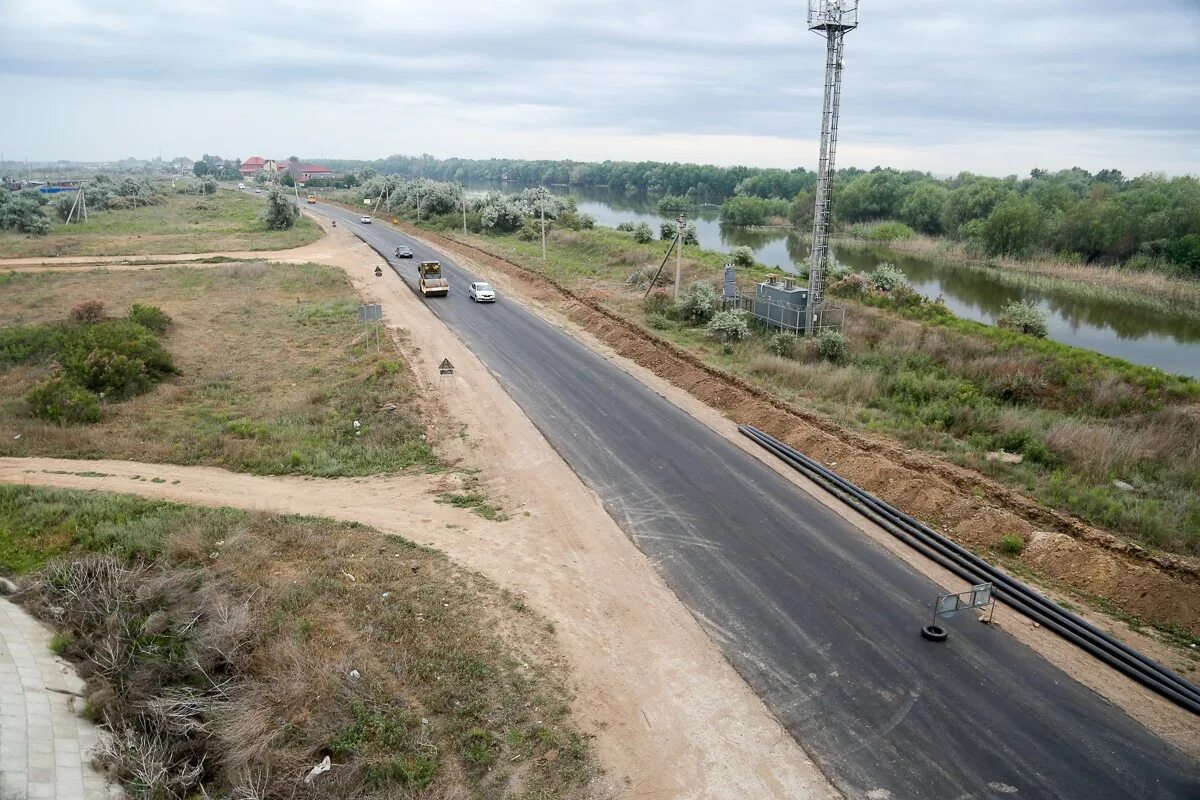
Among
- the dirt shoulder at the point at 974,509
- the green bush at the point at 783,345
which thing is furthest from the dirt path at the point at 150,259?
the dirt shoulder at the point at 974,509

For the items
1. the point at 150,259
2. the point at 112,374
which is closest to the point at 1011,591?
the point at 112,374

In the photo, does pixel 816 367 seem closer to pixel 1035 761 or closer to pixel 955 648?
pixel 955 648

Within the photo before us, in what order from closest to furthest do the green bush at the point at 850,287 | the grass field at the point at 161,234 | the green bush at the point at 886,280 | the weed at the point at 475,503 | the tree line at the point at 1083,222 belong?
the weed at the point at 475,503
the green bush at the point at 850,287
the green bush at the point at 886,280
the tree line at the point at 1083,222
the grass field at the point at 161,234

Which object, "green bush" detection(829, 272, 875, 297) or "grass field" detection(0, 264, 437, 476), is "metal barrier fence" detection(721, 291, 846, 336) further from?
"grass field" detection(0, 264, 437, 476)

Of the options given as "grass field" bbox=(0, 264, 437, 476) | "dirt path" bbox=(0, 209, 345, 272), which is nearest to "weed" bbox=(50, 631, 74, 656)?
"grass field" bbox=(0, 264, 437, 476)

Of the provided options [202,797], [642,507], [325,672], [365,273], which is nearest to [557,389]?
[642,507]

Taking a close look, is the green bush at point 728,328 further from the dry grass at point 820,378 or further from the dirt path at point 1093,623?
the dirt path at point 1093,623
